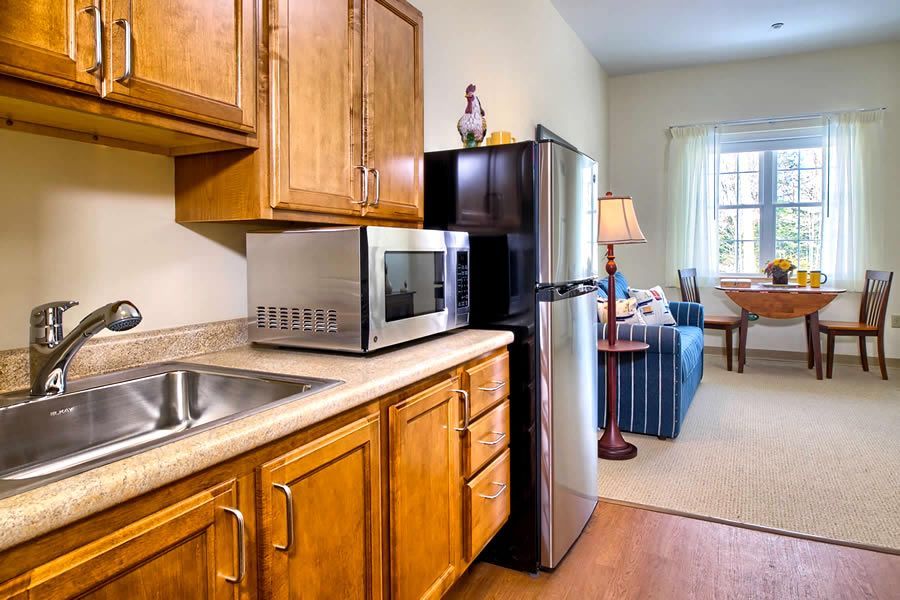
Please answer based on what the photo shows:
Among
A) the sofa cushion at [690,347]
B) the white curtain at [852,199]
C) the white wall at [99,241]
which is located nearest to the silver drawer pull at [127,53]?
the white wall at [99,241]

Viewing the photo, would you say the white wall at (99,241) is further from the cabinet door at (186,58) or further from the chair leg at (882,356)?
the chair leg at (882,356)

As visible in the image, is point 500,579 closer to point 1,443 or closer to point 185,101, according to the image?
point 1,443

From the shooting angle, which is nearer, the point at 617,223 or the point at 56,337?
the point at 56,337

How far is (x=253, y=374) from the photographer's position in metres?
1.36

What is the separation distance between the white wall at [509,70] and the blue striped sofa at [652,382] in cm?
149

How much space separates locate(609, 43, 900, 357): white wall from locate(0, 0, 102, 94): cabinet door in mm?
5784

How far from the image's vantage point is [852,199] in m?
5.34

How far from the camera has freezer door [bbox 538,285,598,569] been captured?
2041mm

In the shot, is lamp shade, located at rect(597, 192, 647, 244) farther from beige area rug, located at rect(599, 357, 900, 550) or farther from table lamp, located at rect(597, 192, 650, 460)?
beige area rug, located at rect(599, 357, 900, 550)

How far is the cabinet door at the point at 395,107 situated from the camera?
1.80m

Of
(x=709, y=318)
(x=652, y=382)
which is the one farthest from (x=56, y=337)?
(x=709, y=318)

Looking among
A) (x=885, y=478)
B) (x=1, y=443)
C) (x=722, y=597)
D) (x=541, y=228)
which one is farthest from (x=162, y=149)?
(x=885, y=478)

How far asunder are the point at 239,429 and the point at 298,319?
2.35 ft

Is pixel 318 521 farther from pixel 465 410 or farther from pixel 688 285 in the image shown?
pixel 688 285
